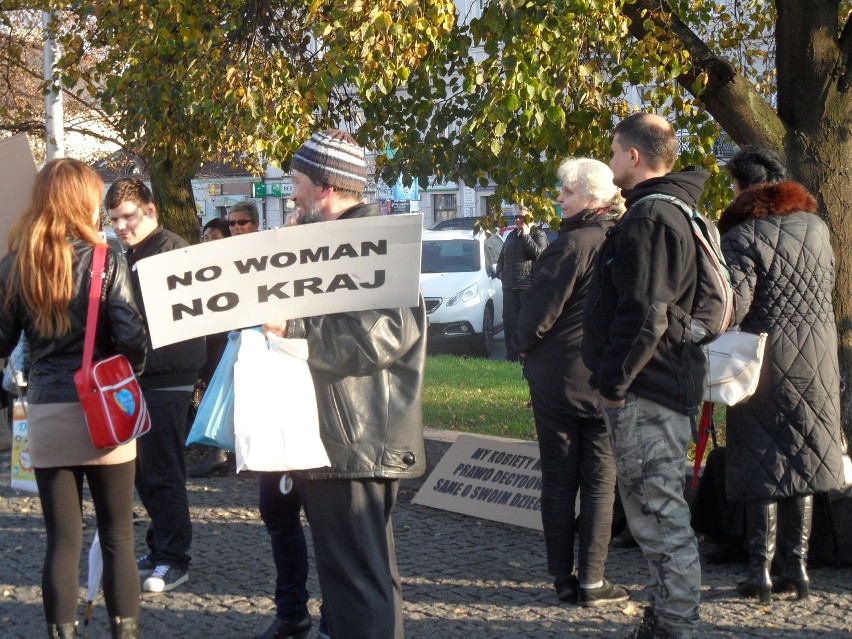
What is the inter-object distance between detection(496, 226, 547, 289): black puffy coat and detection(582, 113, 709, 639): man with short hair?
10154mm

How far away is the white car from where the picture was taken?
15789 mm

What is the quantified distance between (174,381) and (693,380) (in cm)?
247

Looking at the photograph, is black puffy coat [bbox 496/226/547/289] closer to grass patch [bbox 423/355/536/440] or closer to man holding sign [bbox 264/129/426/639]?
grass patch [bbox 423/355/536/440]

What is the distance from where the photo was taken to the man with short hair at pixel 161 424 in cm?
501

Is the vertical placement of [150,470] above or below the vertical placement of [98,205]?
below

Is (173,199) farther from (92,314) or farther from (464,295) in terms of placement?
(464,295)

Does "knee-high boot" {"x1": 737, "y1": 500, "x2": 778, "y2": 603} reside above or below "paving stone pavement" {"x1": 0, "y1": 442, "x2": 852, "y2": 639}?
above

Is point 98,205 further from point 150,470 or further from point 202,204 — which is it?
point 202,204

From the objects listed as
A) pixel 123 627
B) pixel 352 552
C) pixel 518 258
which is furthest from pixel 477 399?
pixel 352 552

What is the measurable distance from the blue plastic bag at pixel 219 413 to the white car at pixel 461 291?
12.3m

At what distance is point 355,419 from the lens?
308 centimetres

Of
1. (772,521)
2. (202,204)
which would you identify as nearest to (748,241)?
(772,521)

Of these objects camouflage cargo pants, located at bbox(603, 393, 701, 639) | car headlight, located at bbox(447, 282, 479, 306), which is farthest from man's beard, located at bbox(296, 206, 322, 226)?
car headlight, located at bbox(447, 282, 479, 306)

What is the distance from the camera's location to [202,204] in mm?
47062
